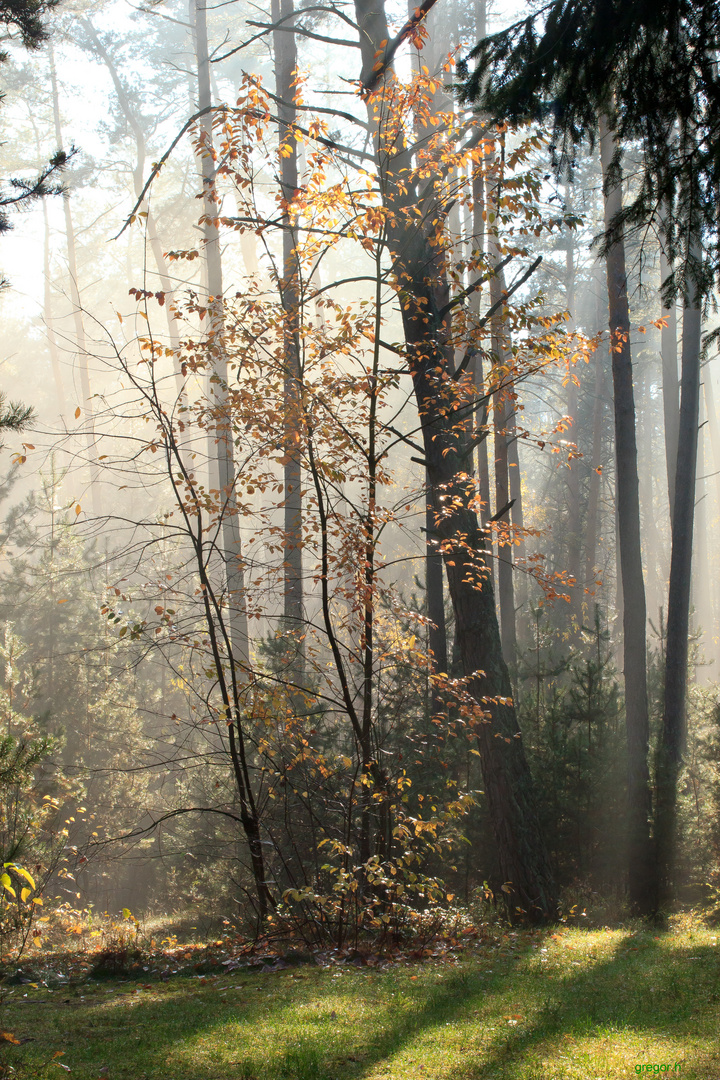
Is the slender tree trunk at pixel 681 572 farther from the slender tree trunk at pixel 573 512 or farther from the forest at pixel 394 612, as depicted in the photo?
the slender tree trunk at pixel 573 512

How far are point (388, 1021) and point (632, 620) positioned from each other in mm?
7785

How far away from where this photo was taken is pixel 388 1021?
413 cm

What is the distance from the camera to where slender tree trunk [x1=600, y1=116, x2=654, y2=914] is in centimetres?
1012

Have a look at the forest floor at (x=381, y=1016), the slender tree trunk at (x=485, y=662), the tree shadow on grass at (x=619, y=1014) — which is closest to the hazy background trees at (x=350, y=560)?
the slender tree trunk at (x=485, y=662)

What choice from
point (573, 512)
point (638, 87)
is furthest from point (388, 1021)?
point (573, 512)

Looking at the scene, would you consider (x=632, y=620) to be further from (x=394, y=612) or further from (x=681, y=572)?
(x=394, y=612)

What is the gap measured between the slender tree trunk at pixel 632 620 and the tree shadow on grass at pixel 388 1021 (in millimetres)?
4890

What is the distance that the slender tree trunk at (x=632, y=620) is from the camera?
33.2ft

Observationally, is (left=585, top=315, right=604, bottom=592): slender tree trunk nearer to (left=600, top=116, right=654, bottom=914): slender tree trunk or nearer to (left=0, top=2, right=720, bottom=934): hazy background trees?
(left=0, top=2, right=720, bottom=934): hazy background trees

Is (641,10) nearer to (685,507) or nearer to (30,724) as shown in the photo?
(685,507)

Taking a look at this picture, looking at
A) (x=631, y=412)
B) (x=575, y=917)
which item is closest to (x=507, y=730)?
(x=575, y=917)

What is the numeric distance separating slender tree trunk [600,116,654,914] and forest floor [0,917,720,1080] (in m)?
3.93

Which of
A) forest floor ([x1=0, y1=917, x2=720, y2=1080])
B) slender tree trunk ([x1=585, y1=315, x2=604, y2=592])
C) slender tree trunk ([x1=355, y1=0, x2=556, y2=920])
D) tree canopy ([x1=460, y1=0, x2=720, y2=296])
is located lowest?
forest floor ([x1=0, y1=917, x2=720, y2=1080])

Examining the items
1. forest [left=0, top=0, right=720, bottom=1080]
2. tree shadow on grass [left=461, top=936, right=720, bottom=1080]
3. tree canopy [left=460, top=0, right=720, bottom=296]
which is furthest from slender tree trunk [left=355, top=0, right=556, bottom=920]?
tree canopy [left=460, top=0, right=720, bottom=296]
